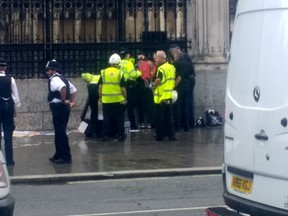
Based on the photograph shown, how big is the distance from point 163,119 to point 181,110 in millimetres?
2209

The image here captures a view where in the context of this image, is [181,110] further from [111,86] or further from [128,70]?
[111,86]

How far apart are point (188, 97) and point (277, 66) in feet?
45.7

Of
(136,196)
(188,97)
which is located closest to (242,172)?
(136,196)

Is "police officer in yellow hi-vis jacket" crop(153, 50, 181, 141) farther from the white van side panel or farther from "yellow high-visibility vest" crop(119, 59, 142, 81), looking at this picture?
the white van side panel

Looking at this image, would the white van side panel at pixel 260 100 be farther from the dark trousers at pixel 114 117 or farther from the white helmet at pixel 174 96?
the white helmet at pixel 174 96

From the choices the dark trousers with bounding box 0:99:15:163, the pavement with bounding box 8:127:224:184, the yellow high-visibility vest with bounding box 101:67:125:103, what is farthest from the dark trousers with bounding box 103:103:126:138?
the dark trousers with bounding box 0:99:15:163

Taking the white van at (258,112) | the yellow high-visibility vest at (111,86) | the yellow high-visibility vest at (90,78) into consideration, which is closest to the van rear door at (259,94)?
the white van at (258,112)

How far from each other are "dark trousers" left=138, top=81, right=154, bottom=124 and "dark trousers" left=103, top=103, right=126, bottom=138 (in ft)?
7.57

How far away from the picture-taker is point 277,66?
8477 mm

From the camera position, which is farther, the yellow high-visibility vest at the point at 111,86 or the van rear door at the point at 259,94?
the yellow high-visibility vest at the point at 111,86

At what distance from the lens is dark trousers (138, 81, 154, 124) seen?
2230 centimetres

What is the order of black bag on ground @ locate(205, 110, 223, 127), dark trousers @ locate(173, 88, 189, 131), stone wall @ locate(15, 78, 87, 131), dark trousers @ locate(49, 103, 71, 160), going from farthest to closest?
black bag on ground @ locate(205, 110, 223, 127) → stone wall @ locate(15, 78, 87, 131) → dark trousers @ locate(173, 88, 189, 131) → dark trousers @ locate(49, 103, 71, 160)

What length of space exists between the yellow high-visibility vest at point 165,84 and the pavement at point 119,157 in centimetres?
93

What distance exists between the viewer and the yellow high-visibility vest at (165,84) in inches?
784
